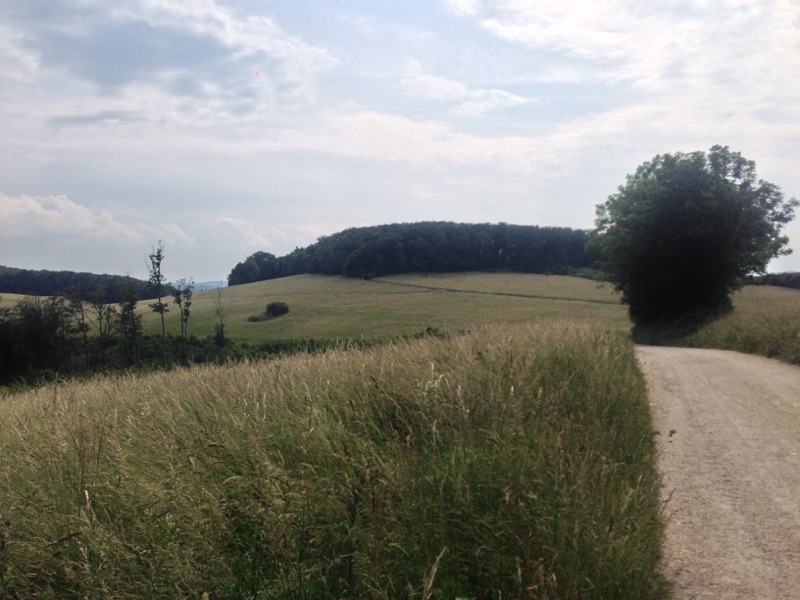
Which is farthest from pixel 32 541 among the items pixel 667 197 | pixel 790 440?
pixel 667 197

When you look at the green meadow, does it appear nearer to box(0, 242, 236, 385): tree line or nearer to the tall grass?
the tall grass

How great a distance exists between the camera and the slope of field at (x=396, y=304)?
52.5m

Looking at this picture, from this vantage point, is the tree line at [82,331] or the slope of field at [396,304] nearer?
the tree line at [82,331]

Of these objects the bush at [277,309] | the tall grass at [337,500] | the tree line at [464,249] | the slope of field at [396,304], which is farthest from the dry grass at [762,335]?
the bush at [277,309]

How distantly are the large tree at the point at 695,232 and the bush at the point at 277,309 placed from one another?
40.6m

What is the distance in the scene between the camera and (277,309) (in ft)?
226

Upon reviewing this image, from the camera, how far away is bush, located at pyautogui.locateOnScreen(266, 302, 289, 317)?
225ft

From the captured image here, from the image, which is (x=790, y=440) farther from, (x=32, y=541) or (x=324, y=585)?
(x=32, y=541)

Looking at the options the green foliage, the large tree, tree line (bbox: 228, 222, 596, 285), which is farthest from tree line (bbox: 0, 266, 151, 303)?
the green foliage

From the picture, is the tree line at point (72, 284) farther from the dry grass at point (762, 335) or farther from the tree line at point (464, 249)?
the dry grass at point (762, 335)

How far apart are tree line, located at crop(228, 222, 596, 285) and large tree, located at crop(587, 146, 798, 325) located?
122 ft

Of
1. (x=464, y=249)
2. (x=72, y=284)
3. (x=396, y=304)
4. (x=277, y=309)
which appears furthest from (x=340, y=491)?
(x=464, y=249)

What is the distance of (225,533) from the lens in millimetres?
3863

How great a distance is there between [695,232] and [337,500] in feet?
110
